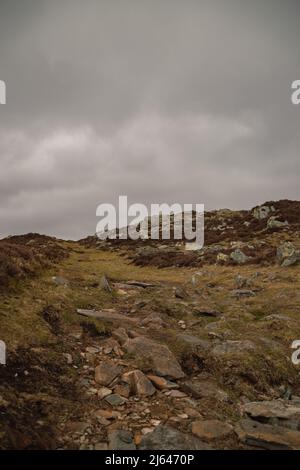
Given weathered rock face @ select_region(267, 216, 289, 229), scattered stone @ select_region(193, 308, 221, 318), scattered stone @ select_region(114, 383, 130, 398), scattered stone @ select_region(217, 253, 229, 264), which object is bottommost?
scattered stone @ select_region(114, 383, 130, 398)

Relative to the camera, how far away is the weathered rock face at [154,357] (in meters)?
8.46

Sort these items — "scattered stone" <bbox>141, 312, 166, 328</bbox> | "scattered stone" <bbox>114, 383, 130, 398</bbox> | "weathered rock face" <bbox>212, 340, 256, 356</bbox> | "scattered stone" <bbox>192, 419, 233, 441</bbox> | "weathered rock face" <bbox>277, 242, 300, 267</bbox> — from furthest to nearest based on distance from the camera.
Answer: "weathered rock face" <bbox>277, 242, 300, 267</bbox>
"scattered stone" <bbox>141, 312, 166, 328</bbox>
"weathered rock face" <bbox>212, 340, 256, 356</bbox>
"scattered stone" <bbox>114, 383, 130, 398</bbox>
"scattered stone" <bbox>192, 419, 233, 441</bbox>

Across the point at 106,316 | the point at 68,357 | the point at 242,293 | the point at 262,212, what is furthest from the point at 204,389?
the point at 262,212

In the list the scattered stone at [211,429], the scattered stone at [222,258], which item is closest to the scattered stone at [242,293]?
the scattered stone at [222,258]

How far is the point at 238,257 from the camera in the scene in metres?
28.5

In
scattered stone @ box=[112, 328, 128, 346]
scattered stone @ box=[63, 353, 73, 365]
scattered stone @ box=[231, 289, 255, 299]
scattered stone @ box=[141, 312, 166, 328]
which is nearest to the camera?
scattered stone @ box=[63, 353, 73, 365]

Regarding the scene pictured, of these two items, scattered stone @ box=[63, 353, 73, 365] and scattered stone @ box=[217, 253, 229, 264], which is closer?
scattered stone @ box=[63, 353, 73, 365]

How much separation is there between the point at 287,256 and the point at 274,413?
19633 mm

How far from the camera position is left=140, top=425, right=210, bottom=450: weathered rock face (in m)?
5.82

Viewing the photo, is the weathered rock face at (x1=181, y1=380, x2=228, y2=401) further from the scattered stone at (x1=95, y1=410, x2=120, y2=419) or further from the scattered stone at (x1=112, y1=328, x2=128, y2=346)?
the scattered stone at (x1=112, y1=328, x2=128, y2=346)

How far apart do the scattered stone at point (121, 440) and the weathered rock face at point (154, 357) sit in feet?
7.73

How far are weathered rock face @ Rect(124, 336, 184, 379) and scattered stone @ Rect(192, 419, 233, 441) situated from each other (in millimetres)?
1860

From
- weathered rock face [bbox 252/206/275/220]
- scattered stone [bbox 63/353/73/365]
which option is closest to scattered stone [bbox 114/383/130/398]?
scattered stone [bbox 63/353/73/365]

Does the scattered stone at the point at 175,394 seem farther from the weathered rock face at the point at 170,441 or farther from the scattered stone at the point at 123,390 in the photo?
the weathered rock face at the point at 170,441
